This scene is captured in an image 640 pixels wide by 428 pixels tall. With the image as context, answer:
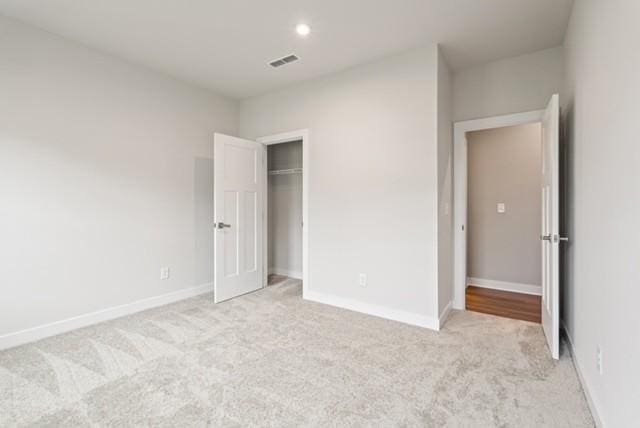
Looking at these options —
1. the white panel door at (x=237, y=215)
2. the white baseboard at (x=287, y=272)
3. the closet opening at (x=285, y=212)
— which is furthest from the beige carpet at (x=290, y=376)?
the closet opening at (x=285, y=212)

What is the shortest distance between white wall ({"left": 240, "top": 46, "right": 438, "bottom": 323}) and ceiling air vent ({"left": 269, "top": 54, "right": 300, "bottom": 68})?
19.2 inches

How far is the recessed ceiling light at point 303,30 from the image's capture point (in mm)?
2572

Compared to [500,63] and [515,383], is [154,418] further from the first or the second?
[500,63]

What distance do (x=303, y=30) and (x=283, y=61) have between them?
622 mm

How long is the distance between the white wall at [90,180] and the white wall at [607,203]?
3823 mm

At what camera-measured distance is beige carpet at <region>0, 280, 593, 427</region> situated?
5.44ft

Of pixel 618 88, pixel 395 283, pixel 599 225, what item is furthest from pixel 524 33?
pixel 395 283

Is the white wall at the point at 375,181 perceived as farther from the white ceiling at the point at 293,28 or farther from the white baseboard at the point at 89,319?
the white baseboard at the point at 89,319

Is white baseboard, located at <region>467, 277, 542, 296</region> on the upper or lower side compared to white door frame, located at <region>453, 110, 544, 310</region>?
lower

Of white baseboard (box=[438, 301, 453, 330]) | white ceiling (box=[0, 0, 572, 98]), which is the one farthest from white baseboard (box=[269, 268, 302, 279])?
white ceiling (box=[0, 0, 572, 98])

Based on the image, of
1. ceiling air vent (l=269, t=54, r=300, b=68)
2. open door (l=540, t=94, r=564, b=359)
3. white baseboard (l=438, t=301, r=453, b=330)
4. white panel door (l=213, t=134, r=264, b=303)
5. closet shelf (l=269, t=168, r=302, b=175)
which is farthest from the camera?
closet shelf (l=269, t=168, r=302, b=175)

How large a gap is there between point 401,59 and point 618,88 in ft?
6.44

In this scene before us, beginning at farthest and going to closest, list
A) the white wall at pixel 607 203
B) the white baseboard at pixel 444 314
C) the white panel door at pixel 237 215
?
the white panel door at pixel 237 215 → the white baseboard at pixel 444 314 → the white wall at pixel 607 203

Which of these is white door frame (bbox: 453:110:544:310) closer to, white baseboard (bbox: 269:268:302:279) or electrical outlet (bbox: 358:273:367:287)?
electrical outlet (bbox: 358:273:367:287)
